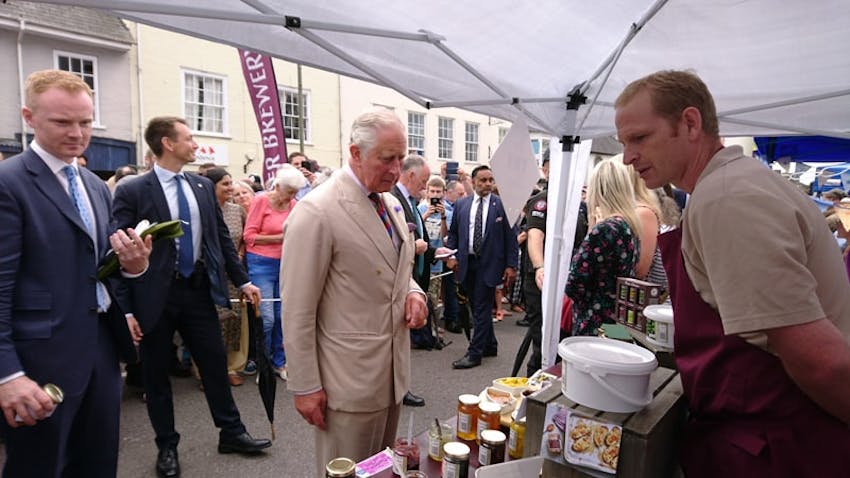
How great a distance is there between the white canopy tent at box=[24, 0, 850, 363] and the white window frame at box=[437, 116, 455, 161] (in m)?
15.5

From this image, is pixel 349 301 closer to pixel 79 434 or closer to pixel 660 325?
pixel 660 325

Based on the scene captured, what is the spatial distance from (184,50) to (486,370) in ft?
40.6

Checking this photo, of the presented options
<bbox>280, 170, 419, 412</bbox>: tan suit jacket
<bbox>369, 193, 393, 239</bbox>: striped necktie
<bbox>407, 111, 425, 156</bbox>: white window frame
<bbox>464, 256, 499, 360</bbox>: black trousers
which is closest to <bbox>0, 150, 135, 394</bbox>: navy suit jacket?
<bbox>280, 170, 419, 412</bbox>: tan suit jacket

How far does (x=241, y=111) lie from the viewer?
13875mm

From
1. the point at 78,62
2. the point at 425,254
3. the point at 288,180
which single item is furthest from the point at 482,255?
the point at 78,62

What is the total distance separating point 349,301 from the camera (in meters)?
1.90

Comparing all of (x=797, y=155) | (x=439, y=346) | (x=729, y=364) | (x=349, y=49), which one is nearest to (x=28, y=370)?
(x=349, y=49)

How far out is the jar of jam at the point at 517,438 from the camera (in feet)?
5.31

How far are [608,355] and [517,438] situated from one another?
0.51 m

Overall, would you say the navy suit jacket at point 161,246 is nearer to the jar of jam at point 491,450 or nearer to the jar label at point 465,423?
the jar label at point 465,423

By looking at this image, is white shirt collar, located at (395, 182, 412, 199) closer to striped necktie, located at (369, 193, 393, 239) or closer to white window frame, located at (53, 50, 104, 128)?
striped necktie, located at (369, 193, 393, 239)

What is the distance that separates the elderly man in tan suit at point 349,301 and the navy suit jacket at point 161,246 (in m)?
1.30

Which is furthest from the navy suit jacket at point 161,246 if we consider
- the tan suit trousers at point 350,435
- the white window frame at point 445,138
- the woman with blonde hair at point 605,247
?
the white window frame at point 445,138

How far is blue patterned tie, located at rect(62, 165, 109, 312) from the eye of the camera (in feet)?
6.53
